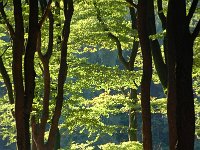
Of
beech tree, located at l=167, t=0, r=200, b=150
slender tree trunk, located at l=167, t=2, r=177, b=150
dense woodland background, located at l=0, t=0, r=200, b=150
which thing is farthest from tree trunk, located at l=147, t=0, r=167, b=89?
beech tree, located at l=167, t=0, r=200, b=150

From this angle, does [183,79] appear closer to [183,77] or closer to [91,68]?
[183,77]

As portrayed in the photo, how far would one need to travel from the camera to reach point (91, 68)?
12648 mm

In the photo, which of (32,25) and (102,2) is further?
(102,2)

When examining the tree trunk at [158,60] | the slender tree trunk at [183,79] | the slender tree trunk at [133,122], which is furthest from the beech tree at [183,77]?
the slender tree trunk at [133,122]

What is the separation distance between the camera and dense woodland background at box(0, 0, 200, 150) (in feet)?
17.0

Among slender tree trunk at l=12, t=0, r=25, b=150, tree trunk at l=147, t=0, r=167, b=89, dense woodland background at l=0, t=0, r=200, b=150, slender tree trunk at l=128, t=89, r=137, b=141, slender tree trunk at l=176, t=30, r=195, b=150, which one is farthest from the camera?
slender tree trunk at l=128, t=89, r=137, b=141

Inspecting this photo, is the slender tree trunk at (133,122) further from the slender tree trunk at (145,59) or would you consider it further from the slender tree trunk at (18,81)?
the slender tree trunk at (18,81)

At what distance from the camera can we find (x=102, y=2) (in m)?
14.2

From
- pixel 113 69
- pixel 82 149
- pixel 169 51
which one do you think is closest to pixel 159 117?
pixel 82 149

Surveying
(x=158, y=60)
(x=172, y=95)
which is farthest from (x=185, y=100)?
(x=158, y=60)

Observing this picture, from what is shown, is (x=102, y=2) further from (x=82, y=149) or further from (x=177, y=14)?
(x=177, y=14)

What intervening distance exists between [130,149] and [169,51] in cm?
627

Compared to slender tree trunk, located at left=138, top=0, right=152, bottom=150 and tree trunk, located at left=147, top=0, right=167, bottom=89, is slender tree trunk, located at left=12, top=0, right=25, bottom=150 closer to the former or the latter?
slender tree trunk, located at left=138, top=0, right=152, bottom=150

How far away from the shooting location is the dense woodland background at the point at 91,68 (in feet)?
17.0
